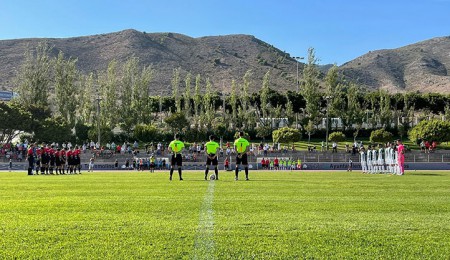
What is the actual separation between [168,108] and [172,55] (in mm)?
84240

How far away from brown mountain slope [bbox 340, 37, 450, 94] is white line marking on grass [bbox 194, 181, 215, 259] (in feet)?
484

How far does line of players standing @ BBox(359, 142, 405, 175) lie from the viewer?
1057 inches

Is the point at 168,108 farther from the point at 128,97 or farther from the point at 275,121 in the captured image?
the point at 275,121

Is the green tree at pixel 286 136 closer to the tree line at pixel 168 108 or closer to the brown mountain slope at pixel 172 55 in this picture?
the tree line at pixel 168 108

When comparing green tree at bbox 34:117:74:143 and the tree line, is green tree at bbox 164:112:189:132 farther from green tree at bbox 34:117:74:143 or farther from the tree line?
green tree at bbox 34:117:74:143

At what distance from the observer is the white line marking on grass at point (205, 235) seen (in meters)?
5.90

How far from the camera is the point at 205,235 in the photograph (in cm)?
696

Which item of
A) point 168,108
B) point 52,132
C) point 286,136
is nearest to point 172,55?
point 168,108

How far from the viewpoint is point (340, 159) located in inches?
1797

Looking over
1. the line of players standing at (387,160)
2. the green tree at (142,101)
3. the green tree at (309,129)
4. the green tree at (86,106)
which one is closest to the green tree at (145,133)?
the green tree at (142,101)

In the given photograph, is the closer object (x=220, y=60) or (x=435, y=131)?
(x=435, y=131)

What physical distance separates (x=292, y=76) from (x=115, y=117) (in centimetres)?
9331

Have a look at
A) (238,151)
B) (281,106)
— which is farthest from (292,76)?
(238,151)

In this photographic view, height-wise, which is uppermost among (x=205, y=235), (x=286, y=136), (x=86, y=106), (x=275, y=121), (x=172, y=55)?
(x=172, y=55)
